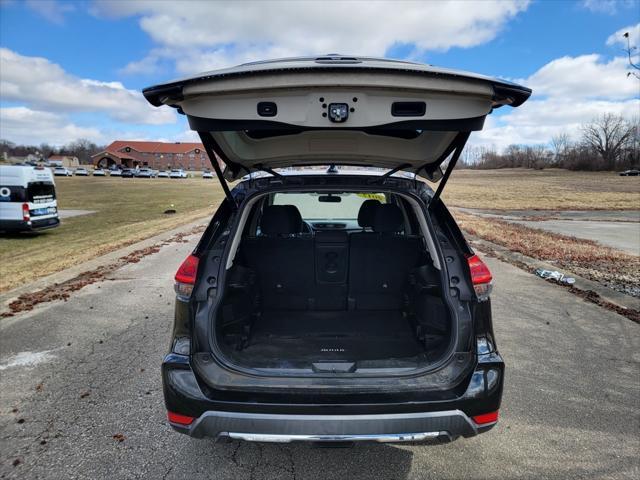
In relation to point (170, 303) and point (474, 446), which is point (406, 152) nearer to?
point (474, 446)

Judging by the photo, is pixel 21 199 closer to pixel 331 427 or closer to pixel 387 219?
pixel 387 219

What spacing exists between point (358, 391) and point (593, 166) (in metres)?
91.4

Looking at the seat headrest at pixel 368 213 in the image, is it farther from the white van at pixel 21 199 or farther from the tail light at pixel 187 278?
the white van at pixel 21 199

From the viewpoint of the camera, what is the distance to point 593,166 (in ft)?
256

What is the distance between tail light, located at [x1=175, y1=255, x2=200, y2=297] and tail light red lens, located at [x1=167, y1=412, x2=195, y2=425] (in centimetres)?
60

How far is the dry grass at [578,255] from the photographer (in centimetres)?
664

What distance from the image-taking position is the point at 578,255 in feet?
27.9

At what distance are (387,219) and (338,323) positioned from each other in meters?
0.90

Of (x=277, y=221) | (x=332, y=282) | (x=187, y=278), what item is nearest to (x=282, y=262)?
(x=277, y=221)

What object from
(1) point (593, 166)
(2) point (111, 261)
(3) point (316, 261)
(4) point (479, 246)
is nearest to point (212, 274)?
(3) point (316, 261)

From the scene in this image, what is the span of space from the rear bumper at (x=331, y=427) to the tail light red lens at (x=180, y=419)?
112 mm

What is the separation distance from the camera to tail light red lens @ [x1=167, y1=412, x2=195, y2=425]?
Answer: 210 centimetres

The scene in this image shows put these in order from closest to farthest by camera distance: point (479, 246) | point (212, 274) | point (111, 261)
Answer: point (212, 274), point (111, 261), point (479, 246)

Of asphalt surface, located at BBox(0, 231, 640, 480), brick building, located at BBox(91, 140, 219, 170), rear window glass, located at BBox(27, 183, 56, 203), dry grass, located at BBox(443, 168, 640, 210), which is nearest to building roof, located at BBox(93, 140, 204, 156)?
brick building, located at BBox(91, 140, 219, 170)
